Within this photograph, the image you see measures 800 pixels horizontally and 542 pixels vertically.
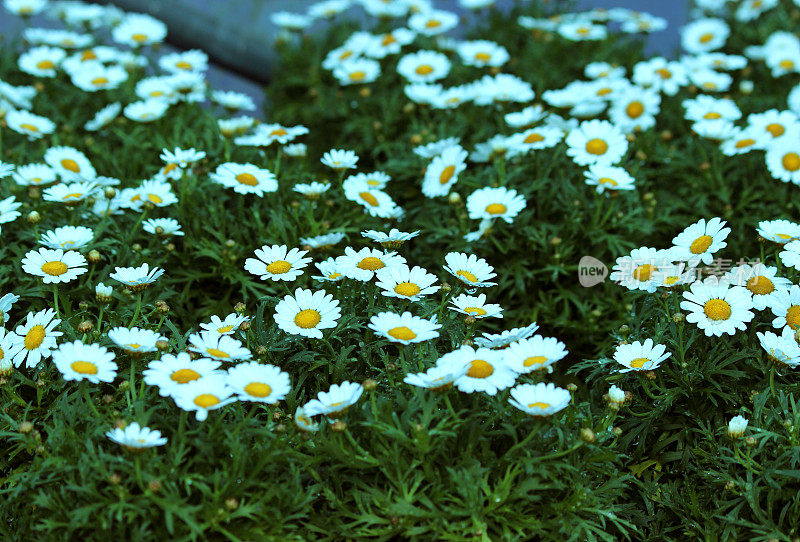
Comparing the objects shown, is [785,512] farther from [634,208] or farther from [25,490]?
[25,490]

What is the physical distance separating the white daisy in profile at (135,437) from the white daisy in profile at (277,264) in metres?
0.67

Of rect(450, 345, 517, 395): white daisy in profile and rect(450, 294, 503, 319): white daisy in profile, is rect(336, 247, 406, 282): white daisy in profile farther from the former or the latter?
rect(450, 345, 517, 395): white daisy in profile

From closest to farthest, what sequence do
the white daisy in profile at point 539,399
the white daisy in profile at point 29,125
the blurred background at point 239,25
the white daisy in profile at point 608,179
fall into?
the white daisy in profile at point 539,399 → the white daisy in profile at point 608,179 → the white daisy in profile at point 29,125 → the blurred background at point 239,25

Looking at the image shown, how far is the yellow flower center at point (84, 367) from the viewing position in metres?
1.89

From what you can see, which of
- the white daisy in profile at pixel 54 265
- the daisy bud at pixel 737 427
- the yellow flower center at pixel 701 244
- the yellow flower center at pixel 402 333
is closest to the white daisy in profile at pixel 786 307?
the yellow flower center at pixel 701 244

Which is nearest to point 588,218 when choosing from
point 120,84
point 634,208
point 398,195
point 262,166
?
point 634,208

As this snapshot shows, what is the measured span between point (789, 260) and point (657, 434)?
0.61 metres

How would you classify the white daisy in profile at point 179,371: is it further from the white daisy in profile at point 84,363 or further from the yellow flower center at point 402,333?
the yellow flower center at point 402,333

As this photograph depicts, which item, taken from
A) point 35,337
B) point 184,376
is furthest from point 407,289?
point 35,337

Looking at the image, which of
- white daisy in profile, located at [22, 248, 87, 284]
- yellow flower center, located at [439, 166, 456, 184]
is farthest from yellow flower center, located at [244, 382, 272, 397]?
yellow flower center, located at [439, 166, 456, 184]

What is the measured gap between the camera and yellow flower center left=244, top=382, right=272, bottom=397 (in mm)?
1843

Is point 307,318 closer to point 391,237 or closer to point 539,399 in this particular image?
point 391,237

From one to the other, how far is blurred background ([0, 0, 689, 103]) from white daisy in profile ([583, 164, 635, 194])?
2406 millimetres

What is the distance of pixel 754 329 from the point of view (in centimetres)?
230
